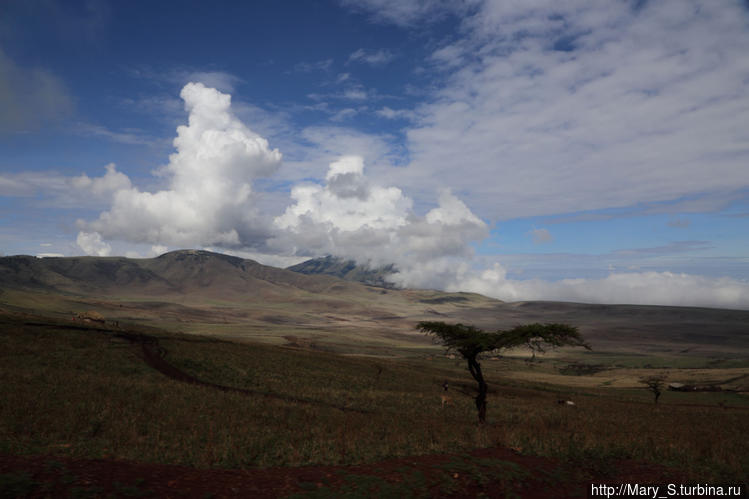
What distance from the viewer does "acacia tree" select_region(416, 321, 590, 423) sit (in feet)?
79.9

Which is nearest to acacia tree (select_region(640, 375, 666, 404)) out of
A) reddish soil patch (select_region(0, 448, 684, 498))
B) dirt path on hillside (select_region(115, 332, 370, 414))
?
dirt path on hillside (select_region(115, 332, 370, 414))

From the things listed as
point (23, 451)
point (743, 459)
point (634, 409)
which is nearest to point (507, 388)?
point (634, 409)

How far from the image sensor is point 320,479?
1191 cm

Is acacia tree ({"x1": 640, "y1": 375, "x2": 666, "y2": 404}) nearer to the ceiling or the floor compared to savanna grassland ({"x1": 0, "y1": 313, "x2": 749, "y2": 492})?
nearer to the floor

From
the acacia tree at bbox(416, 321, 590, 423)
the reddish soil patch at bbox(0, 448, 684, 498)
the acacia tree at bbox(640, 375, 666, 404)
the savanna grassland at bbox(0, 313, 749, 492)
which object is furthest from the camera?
the acacia tree at bbox(640, 375, 666, 404)

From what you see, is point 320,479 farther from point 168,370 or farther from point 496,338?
point 168,370

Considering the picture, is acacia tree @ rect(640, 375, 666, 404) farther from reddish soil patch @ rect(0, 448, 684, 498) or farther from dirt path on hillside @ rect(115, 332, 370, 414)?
reddish soil patch @ rect(0, 448, 684, 498)

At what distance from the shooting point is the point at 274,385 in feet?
130

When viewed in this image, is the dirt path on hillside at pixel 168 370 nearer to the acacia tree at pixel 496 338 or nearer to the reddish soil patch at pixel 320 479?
the acacia tree at pixel 496 338

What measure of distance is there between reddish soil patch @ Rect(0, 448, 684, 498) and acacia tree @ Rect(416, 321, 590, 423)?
32.5 ft

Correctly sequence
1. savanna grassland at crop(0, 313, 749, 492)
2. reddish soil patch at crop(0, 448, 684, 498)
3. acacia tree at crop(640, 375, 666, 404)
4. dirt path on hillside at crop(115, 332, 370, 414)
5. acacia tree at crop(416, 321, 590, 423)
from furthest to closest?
acacia tree at crop(640, 375, 666, 404), dirt path on hillside at crop(115, 332, 370, 414), acacia tree at crop(416, 321, 590, 423), savanna grassland at crop(0, 313, 749, 492), reddish soil patch at crop(0, 448, 684, 498)

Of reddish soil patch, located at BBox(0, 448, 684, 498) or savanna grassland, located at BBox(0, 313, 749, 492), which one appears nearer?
reddish soil patch, located at BBox(0, 448, 684, 498)

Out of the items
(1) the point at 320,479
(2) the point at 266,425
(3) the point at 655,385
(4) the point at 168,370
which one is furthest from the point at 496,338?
(3) the point at 655,385

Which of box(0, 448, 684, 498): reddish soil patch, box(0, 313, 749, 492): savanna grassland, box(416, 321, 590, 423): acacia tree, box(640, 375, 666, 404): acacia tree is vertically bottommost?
box(640, 375, 666, 404): acacia tree
